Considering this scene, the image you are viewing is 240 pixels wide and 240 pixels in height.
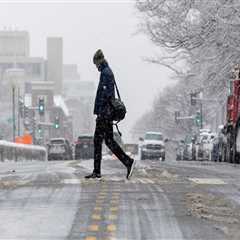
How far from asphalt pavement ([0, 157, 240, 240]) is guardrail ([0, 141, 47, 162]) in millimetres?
23836

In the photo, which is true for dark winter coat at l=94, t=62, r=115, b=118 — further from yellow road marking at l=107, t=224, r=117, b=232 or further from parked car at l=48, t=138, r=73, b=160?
parked car at l=48, t=138, r=73, b=160

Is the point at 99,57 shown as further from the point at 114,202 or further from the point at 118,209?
the point at 118,209

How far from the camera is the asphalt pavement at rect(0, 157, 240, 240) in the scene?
781cm

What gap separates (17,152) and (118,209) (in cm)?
3473

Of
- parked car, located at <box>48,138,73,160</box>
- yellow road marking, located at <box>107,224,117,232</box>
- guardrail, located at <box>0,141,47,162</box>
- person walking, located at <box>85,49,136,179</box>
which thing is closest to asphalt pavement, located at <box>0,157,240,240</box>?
yellow road marking, located at <box>107,224,117,232</box>

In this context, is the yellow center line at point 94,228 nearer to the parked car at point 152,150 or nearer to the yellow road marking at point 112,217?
the yellow road marking at point 112,217

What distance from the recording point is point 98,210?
930 centimetres

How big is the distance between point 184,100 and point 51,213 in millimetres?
97710

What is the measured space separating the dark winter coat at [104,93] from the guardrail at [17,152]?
2322 centimetres

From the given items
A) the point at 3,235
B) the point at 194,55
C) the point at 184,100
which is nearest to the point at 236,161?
the point at 194,55

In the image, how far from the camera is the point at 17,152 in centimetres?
4366

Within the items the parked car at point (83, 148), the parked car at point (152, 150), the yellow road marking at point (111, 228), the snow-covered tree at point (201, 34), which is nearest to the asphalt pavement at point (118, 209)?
the yellow road marking at point (111, 228)

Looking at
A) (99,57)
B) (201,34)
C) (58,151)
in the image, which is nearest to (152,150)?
(58,151)

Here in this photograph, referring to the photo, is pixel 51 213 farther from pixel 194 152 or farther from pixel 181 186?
pixel 194 152
